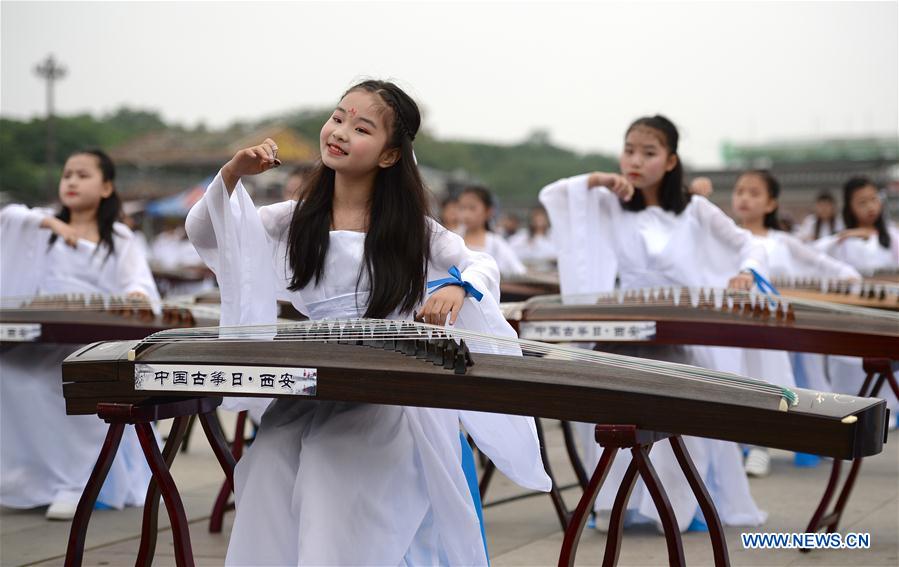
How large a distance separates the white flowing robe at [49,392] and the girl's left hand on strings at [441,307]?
228 centimetres

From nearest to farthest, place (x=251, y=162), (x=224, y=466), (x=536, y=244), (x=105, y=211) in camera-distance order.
→ (x=251, y=162)
(x=224, y=466)
(x=105, y=211)
(x=536, y=244)

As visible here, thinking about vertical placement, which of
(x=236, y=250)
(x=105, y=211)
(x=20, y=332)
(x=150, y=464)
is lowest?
(x=150, y=464)

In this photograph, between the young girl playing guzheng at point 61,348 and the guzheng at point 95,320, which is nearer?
the guzheng at point 95,320

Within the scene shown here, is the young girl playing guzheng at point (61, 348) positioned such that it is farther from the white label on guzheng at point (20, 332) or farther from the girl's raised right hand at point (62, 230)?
the white label on guzheng at point (20, 332)

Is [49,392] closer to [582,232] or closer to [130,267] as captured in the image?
[130,267]

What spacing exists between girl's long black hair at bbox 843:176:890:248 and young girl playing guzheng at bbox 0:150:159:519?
188 inches

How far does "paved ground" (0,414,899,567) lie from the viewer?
11.6 ft

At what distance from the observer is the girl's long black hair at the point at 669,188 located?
4.32m

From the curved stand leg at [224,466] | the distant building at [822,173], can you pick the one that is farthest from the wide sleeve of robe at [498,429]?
the distant building at [822,173]

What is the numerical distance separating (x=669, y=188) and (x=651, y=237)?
0.74 feet

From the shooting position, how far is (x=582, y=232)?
430 cm

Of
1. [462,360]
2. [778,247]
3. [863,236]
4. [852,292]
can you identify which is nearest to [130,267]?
[462,360]

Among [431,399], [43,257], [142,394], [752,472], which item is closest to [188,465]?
[43,257]

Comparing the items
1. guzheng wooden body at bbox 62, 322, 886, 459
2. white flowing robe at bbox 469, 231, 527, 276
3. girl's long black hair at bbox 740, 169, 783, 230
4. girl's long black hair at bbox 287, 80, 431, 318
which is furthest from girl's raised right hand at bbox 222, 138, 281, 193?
white flowing robe at bbox 469, 231, 527, 276
